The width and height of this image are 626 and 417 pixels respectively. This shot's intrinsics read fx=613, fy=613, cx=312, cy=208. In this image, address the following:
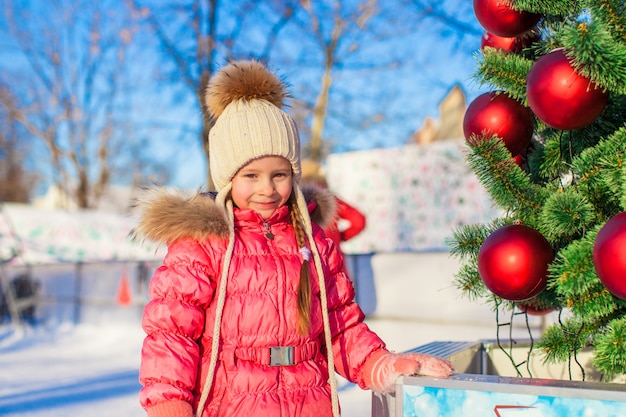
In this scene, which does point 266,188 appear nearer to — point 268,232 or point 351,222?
point 268,232

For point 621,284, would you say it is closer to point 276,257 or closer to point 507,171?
point 507,171

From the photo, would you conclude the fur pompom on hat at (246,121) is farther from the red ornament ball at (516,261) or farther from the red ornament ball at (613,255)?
the red ornament ball at (613,255)

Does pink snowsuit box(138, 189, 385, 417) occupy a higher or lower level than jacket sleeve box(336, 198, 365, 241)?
lower

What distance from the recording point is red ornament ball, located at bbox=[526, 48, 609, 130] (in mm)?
1198

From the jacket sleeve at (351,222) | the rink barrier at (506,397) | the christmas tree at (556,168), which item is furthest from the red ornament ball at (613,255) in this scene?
the jacket sleeve at (351,222)

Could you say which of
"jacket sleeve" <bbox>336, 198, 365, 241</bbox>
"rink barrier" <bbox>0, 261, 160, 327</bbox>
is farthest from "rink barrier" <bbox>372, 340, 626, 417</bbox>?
"rink barrier" <bbox>0, 261, 160, 327</bbox>

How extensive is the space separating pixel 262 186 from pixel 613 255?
37.9 inches

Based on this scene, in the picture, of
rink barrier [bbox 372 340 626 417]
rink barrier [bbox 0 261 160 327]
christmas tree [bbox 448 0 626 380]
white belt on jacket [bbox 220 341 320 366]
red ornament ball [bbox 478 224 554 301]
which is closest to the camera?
rink barrier [bbox 372 340 626 417]

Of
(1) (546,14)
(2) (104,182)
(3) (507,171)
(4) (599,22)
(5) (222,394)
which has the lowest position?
(5) (222,394)

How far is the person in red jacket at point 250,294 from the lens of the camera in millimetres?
1523

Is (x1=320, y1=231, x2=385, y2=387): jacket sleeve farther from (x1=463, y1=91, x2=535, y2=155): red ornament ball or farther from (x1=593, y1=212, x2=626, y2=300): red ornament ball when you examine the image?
(x1=593, y1=212, x2=626, y2=300): red ornament ball

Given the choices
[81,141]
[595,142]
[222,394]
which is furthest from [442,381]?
[81,141]

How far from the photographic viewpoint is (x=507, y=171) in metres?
1.42

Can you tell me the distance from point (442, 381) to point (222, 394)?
0.65 m
